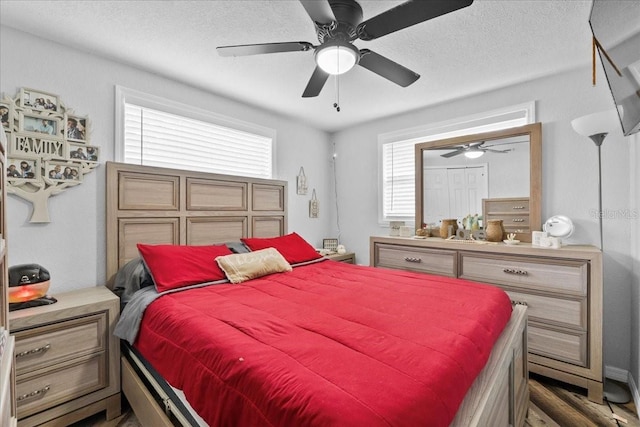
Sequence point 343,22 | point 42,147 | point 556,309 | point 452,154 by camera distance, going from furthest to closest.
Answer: point 452,154
point 556,309
point 42,147
point 343,22

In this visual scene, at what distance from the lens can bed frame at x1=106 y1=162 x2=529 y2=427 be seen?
1.36 metres

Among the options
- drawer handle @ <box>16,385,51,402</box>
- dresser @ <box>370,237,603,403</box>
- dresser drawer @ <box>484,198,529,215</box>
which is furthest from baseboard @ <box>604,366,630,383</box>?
drawer handle @ <box>16,385,51,402</box>

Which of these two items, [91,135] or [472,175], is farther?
[472,175]

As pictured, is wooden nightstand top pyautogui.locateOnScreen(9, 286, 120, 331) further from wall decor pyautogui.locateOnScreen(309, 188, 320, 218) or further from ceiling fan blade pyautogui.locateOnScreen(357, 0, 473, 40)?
wall decor pyautogui.locateOnScreen(309, 188, 320, 218)

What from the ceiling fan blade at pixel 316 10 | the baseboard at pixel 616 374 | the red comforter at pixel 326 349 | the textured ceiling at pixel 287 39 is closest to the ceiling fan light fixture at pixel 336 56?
the ceiling fan blade at pixel 316 10

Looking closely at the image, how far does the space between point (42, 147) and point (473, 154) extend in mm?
3729

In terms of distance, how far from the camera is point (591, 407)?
6.69 feet

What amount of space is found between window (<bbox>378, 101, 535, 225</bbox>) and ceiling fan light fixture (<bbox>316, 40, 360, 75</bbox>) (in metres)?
1.97

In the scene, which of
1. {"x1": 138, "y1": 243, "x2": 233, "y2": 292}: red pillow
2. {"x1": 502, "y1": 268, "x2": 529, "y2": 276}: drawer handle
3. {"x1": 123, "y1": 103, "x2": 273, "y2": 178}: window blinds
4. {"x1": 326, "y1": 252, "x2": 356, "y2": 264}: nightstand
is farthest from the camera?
{"x1": 326, "y1": 252, "x2": 356, "y2": 264}: nightstand

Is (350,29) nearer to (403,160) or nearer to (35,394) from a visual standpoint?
(403,160)

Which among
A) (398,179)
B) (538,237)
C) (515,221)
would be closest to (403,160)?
(398,179)

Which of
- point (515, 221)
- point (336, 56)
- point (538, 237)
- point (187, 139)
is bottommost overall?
point (538, 237)

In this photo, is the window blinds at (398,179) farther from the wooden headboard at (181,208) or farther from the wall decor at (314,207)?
the wooden headboard at (181,208)

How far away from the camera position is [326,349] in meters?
1.14
